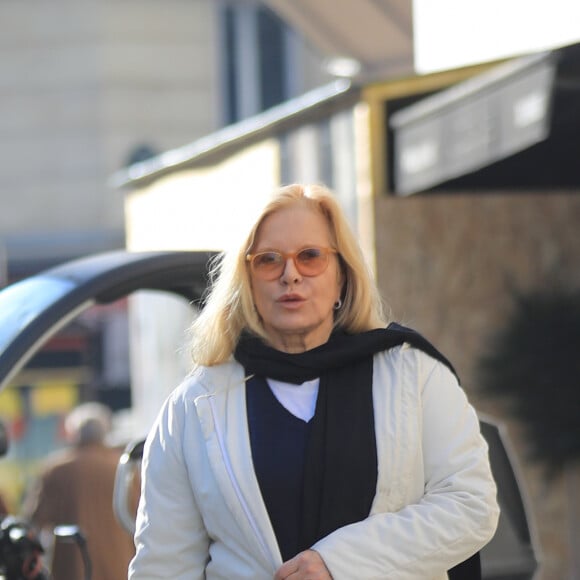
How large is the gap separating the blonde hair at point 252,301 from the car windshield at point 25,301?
1.50 metres

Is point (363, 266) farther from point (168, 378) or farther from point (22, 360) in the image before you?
point (168, 378)

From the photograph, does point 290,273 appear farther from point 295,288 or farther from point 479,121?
point 479,121

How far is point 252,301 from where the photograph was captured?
3240 mm

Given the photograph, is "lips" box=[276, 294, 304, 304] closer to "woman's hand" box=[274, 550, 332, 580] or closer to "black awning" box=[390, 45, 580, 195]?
"woman's hand" box=[274, 550, 332, 580]

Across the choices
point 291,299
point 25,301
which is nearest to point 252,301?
point 291,299

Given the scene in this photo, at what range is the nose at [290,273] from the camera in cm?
315

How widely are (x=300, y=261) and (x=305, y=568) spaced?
2.10 ft

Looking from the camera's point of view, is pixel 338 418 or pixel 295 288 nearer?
pixel 338 418

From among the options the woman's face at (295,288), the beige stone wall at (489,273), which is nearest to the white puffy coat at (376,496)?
the woman's face at (295,288)

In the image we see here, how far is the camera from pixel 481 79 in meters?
7.19

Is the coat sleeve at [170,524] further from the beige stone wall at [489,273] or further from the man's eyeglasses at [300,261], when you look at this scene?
the beige stone wall at [489,273]

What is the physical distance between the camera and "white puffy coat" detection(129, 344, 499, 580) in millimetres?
2961

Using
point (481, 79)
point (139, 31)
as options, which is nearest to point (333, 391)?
point (481, 79)

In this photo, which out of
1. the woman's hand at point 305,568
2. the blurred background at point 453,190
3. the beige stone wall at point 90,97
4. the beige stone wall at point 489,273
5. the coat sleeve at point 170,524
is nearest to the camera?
the woman's hand at point 305,568
